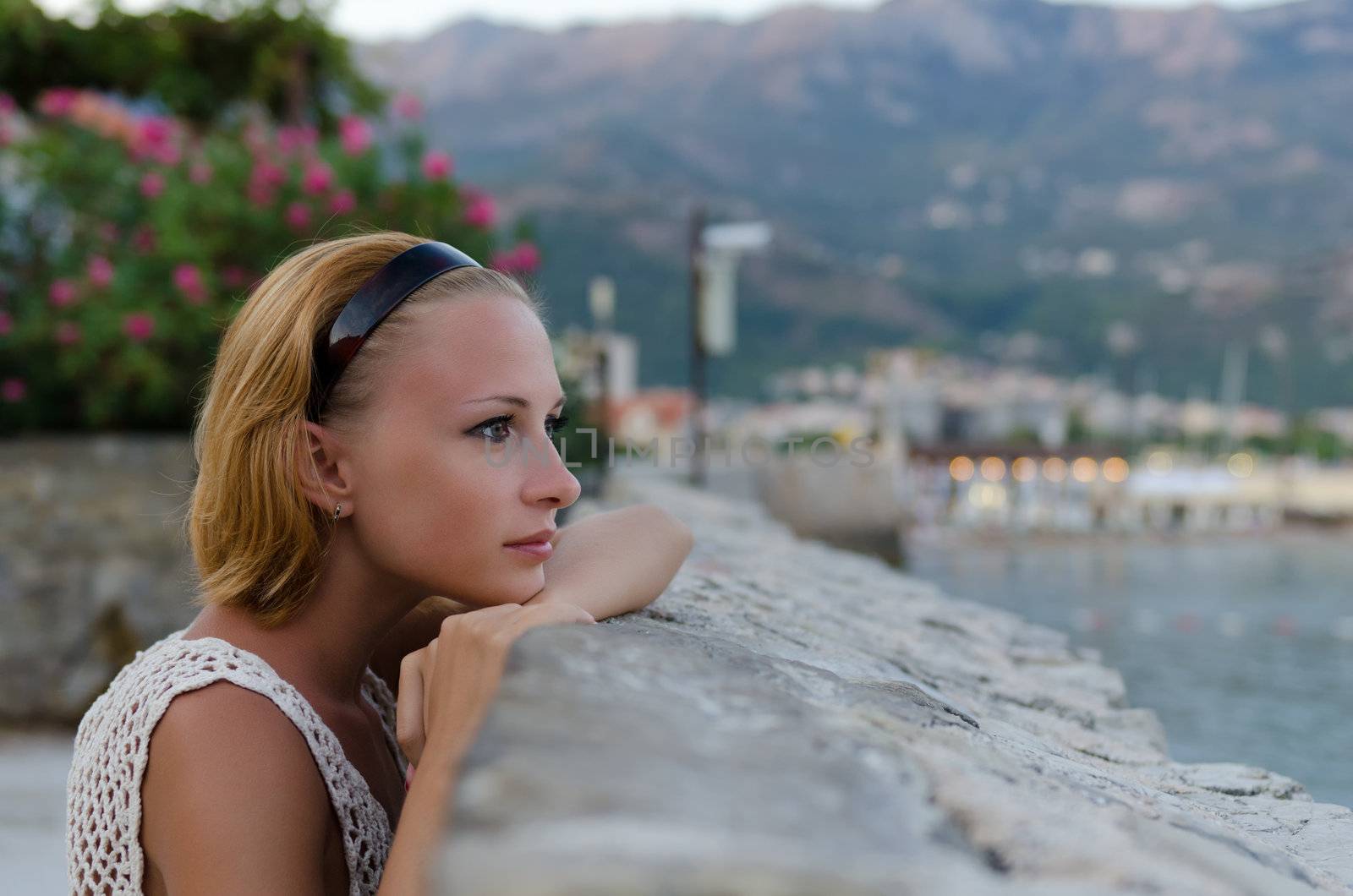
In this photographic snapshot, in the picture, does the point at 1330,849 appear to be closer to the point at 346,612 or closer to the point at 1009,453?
the point at 346,612

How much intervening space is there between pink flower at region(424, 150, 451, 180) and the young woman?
190 inches

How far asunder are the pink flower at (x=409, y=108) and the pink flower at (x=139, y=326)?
6.75ft

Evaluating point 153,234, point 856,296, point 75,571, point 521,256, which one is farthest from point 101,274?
point 856,296

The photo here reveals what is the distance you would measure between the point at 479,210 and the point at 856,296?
303 feet

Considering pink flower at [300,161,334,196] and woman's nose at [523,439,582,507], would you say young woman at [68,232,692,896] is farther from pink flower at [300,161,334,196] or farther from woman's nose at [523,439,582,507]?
pink flower at [300,161,334,196]

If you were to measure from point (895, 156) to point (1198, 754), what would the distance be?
535 ft

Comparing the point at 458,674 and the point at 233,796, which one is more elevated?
the point at 458,674

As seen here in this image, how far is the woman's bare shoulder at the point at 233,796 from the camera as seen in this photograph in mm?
1163

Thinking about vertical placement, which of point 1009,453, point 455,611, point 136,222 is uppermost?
point 136,222

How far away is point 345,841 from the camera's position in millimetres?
1300

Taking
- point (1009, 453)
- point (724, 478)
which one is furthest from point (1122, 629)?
point (1009, 453)

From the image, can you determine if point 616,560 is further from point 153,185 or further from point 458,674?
point 153,185

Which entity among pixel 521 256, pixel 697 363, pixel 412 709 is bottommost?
Result: pixel 697 363

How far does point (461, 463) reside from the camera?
1354 millimetres
